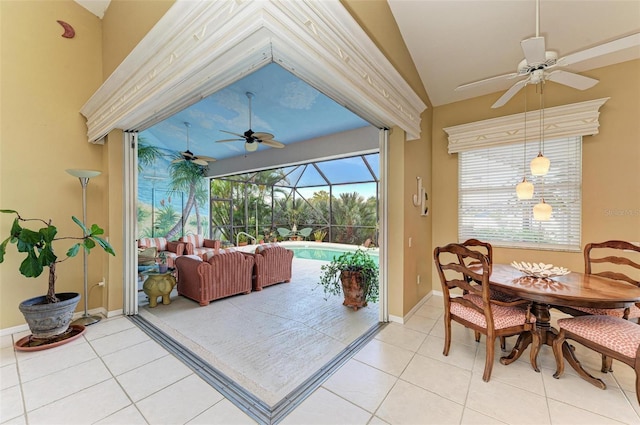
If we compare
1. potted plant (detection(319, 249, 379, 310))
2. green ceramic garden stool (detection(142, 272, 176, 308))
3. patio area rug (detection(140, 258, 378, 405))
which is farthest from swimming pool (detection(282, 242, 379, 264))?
green ceramic garden stool (detection(142, 272, 176, 308))

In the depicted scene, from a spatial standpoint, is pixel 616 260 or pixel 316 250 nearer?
pixel 616 260

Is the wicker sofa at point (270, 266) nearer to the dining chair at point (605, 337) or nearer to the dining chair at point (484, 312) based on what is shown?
the dining chair at point (484, 312)

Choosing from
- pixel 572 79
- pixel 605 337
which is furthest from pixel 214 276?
pixel 572 79

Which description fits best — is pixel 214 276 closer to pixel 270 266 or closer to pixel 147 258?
pixel 270 266

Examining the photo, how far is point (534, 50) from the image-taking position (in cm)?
185

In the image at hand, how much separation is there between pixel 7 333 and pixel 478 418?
4.79 m

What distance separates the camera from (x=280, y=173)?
1061cm

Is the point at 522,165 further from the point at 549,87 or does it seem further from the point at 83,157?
the point at 83,157

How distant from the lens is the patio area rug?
219 cm

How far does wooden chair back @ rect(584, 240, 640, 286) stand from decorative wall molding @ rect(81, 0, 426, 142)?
2.50 m

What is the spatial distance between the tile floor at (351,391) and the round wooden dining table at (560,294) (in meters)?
0.16

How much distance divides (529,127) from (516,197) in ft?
3.09

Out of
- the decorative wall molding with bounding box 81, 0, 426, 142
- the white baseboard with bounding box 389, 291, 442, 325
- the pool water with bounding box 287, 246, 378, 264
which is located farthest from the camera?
the pool water with bounding box 287, 246, 378, 264

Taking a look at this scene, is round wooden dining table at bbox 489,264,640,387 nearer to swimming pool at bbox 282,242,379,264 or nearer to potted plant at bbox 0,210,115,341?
potted plant at bbox 0,210,115,341
